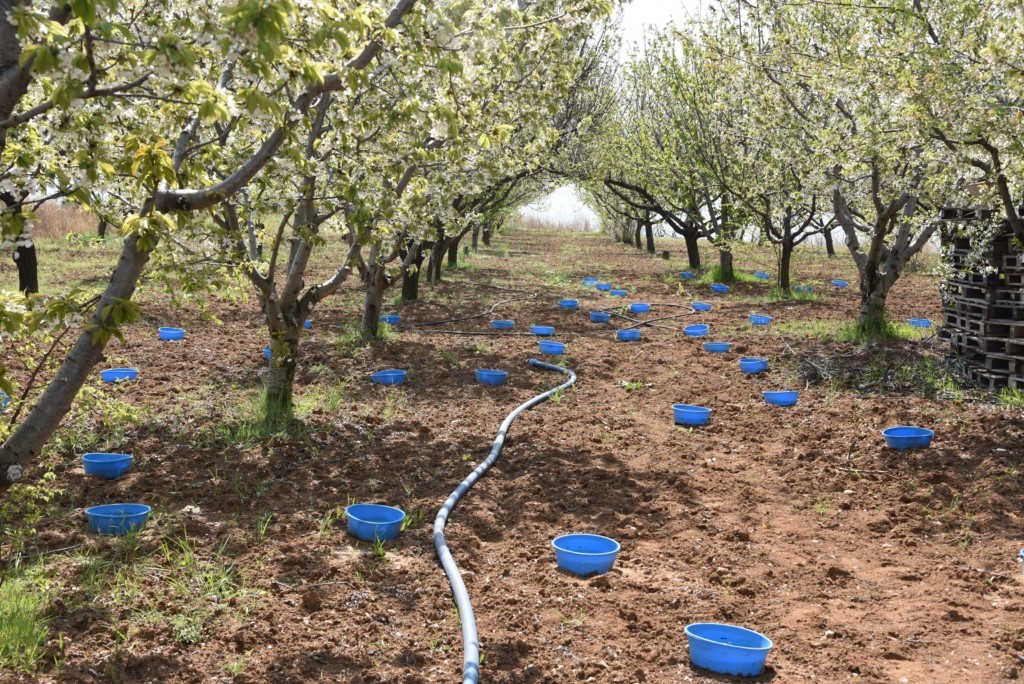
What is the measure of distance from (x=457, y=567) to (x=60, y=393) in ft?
→ 6.59

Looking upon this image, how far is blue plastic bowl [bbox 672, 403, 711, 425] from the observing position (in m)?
7.16

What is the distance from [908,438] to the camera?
6223 mm

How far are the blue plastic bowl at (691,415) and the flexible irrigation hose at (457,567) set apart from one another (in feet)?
4.21

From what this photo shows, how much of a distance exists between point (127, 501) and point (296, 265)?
226 centimetres

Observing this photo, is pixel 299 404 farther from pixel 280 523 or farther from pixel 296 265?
pixel 280 523

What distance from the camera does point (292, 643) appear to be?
3562 mm

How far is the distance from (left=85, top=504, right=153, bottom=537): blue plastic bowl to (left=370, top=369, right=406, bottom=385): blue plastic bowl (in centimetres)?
352

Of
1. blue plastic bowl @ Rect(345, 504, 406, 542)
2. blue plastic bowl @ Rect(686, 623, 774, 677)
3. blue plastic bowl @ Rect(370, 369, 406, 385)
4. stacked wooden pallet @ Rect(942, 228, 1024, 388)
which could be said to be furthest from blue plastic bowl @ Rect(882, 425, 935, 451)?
blue plastic bowl @ Rect(370, 369, 406, 385)

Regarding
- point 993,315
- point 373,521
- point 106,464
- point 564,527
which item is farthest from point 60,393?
point 993,315

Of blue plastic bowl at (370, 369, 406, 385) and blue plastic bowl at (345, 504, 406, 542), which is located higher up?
blue plastic bowl at (370, 369, 406, 385)

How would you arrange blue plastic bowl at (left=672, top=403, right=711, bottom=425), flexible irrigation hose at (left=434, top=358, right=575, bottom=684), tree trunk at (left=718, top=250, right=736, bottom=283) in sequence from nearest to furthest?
flexible irrigation hose at (left=434, top=358, right=575, bottom=684)
blue plastic bowl at (left=672, top=403, right=711, bottom=425)
tree trunk at (left=718, top=250, right=736, bottom=283)

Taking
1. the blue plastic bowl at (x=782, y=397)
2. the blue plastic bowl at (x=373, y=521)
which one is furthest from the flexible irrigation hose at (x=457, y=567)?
the blue plastic bowl at (x=782, y=397)

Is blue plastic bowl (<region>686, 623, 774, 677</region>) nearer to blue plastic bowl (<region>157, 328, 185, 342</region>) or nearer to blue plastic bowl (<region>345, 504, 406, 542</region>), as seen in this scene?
blue plastic bowl (<region>345, 504, 406, 542</region>)

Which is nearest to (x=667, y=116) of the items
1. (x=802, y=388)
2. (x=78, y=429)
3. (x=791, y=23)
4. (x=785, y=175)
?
(x=785, y=175)
